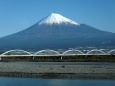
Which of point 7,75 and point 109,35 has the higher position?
point 109,35

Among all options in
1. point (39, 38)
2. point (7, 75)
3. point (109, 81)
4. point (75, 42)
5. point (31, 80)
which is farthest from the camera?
point (75, 42)

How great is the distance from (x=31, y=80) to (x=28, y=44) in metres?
144

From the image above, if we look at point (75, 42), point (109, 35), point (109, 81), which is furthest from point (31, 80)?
point (109, 35)

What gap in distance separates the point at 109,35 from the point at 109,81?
16463 cm

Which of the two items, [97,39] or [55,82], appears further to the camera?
[97,39]

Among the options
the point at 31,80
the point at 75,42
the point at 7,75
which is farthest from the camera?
the point at 75,42

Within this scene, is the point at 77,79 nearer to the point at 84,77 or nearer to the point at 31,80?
the point at 84,77

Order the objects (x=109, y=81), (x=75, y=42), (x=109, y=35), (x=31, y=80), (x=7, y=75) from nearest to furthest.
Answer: (x=109, y=81) < (x=31, y=80) < (x=7, y=75) < (x=75, y=42) < (x=109, y=35)

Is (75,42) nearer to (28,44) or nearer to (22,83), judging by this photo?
(28,44)

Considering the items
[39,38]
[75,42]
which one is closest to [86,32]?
[75,42]

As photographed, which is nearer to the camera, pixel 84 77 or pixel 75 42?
pixel 84 77

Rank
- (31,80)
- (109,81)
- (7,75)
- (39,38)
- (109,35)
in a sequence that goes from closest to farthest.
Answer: (109,81)
(31,80)
(7,75)
(39,38)
(109,35)

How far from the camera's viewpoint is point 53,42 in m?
166

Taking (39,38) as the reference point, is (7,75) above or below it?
below
